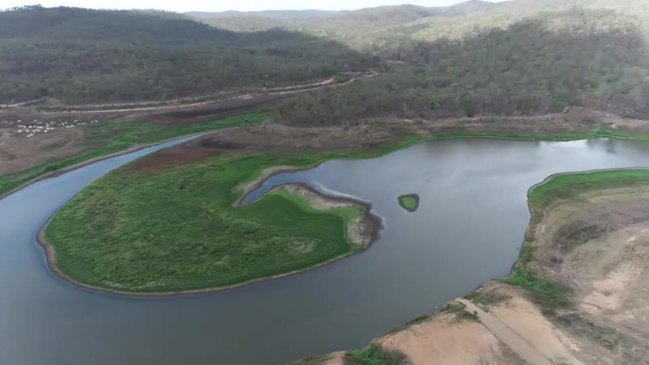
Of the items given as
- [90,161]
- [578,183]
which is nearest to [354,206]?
[578,183]

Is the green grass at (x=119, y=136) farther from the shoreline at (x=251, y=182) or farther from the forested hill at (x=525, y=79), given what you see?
the forested hill at (x=525, y=79)

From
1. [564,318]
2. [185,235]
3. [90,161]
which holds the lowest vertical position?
[564,318]

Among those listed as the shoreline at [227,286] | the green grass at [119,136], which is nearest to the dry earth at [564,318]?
the shoreline at [227,286]

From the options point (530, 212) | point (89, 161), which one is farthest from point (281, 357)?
point (89, 161)

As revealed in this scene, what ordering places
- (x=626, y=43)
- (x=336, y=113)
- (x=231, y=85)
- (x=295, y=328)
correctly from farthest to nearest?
(x=231, y=85), (x=626, y=43), (x=336, y=113), (x=295, y=328)

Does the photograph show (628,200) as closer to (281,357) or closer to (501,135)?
(501,135)

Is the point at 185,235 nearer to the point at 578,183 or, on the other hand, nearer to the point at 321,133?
the point at 321,133
